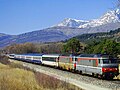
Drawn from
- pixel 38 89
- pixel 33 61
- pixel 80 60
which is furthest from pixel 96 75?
pixel 33 61

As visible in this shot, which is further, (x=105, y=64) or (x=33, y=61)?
(x=33, y=61)

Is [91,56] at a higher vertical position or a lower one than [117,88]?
higher

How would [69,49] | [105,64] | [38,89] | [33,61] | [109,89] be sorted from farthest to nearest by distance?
[69,49] < [33,61] < [105,64] < [109,89] < [38,89]

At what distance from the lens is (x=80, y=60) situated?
4619cm

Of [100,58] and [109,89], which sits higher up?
[100,58]

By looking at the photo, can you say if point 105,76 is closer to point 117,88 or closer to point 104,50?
point 117,88

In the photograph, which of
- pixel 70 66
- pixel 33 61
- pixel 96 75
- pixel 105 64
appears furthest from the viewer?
pixel 33 61

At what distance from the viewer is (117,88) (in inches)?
1093

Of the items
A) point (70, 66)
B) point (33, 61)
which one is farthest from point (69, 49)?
point (70, 66)

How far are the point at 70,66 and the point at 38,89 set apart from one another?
99.4ft

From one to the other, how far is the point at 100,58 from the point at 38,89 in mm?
15992

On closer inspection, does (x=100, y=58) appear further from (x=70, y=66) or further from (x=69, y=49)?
(x=69, y=49)

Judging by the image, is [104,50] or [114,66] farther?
[104,50]

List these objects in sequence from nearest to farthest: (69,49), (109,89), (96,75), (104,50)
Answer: (109,89), (96,75), (104,50), (69,49)
